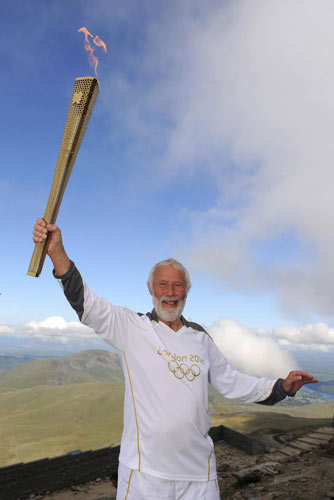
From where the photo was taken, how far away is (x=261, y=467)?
48.4 feet

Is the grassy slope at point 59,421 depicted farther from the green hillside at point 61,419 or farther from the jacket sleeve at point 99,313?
the jacket sleeve at point 99,313

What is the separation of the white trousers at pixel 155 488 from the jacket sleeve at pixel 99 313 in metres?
1.32

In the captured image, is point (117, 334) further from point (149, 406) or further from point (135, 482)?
point (135, 482)

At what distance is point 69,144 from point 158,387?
109 inches

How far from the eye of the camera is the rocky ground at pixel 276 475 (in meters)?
10.8

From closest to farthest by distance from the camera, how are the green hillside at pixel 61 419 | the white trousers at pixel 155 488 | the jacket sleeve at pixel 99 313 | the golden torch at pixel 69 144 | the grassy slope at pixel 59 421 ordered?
the golden torch at pixel 69 144 → the white trousers at pixel 155 488 → the jacket sleeve at pixel 99 313 → the green hillside at pixel 61 419 → the grassy slope at pixel 59 421

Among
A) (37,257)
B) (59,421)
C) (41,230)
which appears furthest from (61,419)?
(41,230)

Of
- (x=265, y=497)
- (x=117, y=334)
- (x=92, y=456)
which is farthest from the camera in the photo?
(x=92, y=456)

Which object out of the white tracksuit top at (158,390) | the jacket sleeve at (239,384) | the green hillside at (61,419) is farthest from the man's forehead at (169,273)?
the green hillside at (61,419)

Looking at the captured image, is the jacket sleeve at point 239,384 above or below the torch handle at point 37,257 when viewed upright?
below

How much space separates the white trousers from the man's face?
171 centimetres

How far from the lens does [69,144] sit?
3.20m

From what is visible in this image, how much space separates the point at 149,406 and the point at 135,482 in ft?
2.47

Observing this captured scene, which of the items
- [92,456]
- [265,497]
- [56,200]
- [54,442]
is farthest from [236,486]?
[54,442]
